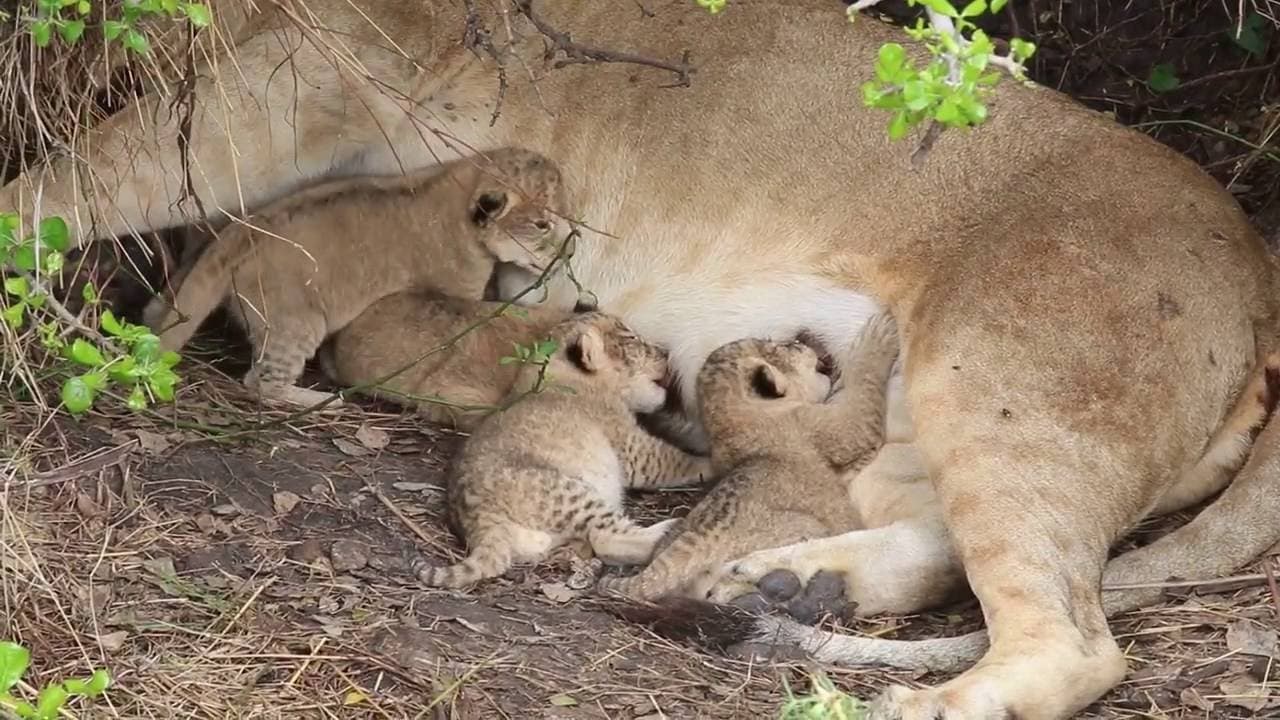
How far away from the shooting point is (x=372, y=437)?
14.5 ft

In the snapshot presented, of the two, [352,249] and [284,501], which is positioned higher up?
[352,249]

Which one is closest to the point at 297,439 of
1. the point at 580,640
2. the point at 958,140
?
the point at 580,640

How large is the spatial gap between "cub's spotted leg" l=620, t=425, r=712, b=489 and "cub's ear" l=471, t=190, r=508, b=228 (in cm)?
77

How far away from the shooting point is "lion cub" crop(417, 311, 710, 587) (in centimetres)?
387

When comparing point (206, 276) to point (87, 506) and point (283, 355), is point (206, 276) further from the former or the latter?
point (87, 506)

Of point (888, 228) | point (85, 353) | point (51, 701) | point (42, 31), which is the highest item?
point (42, 31)

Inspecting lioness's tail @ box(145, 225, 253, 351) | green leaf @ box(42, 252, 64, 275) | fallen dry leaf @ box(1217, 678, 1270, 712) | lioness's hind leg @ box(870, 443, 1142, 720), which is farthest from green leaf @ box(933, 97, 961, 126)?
lioness's tail @ box(145, 225, 253, 351)

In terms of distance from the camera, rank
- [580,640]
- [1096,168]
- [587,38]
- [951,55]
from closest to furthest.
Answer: [951,55] → [580,640] → [1096,168] → [587,38]

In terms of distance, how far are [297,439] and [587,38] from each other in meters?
1.39

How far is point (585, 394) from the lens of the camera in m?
4.30

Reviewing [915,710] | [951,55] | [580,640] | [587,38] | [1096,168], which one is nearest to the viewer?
[951,55]

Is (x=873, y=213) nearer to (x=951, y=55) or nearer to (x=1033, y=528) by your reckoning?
(x=1033, y=528)

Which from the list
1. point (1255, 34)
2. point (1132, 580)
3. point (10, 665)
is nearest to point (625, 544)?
point (1132, 580)

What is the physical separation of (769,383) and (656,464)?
398 millimetres
